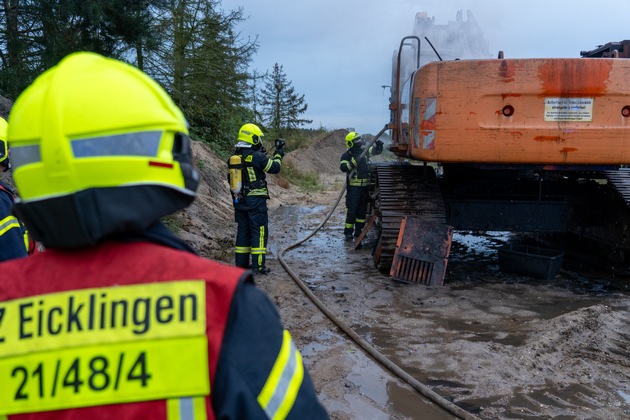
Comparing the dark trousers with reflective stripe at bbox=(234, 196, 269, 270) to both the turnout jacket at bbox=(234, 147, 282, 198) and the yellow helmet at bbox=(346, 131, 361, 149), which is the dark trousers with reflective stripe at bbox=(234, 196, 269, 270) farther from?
the yellow helmet at bbox=(346, 131, 361, 149)

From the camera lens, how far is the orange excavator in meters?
5.93

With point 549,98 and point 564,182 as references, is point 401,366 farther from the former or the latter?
point 564,182

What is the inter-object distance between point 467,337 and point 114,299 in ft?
13.9

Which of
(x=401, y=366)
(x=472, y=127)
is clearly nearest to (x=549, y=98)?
(x=472, y=127)

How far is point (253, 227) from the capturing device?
752 centimetres

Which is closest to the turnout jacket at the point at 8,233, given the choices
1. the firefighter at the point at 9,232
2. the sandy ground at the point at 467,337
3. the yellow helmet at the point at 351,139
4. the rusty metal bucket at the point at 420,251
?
the firefighter at the point at 9,232

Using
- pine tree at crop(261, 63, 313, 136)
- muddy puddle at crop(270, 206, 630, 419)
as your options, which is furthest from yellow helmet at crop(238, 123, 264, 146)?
A: pine tree at crop(261, 63, 313, 136)

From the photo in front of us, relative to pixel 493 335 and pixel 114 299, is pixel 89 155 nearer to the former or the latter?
pixel 114 299

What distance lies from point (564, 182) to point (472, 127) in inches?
89.3

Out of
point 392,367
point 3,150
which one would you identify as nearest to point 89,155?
point 3,150

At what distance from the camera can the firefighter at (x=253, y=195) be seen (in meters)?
7.40

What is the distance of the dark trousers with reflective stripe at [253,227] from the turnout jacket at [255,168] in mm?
104

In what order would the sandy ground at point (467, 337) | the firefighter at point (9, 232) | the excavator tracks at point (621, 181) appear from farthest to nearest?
1. the excavator tracks at point (621, 181)
2. the sandy ground at point (467, 337)
3. the firefighter at point (9, 232)

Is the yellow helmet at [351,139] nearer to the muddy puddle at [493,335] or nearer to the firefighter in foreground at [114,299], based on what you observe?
the muddy puddle at [493,335]
